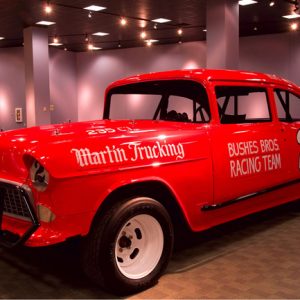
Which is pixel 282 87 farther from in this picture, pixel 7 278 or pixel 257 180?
pixel 7 278

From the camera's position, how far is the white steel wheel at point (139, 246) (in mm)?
3142

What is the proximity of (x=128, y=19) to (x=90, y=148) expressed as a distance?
9782 mm

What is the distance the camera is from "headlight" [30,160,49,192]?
2703 millimetres

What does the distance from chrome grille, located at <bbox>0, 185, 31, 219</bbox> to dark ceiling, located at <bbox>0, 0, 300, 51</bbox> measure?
703 cm

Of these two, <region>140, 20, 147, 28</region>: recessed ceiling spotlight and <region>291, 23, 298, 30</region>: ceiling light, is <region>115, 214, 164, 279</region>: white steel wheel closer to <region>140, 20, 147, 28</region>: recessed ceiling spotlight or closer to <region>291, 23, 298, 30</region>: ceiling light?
<region>140, 20, 147, 28</region>: recessed ceiling spotlight

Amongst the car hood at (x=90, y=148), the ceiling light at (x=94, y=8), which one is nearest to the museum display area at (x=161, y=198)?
the car hood at (x=90, y=148)

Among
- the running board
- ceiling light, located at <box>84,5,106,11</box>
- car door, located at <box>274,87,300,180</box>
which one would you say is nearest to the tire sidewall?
the running board

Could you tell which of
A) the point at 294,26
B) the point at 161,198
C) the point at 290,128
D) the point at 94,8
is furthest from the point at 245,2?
the point at 161,198

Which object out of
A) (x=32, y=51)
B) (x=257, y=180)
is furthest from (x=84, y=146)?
(x=32, y=51)

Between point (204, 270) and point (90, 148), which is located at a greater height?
point (90, 148)

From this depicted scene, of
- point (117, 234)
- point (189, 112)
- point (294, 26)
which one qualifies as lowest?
point (117, 234)

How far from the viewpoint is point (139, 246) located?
3.24 meters

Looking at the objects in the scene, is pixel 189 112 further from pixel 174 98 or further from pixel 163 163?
pixel 163 163

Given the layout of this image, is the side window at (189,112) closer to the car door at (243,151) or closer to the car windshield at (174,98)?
the car windshield at (174,98)
